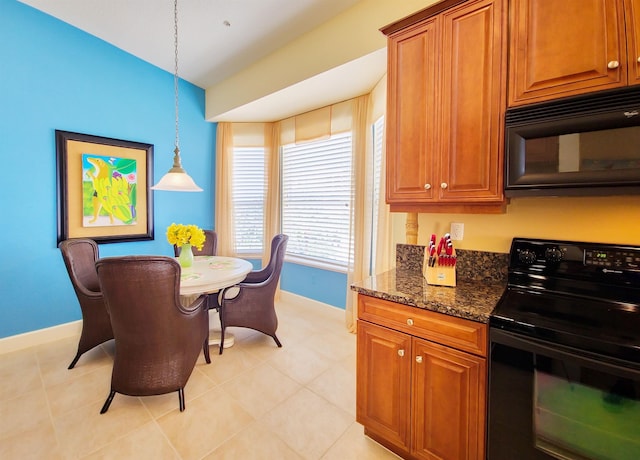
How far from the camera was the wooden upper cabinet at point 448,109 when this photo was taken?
1377 mm

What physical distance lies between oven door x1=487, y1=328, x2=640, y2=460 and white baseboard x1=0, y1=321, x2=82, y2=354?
377 cm

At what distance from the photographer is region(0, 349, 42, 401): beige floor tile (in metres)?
1.97

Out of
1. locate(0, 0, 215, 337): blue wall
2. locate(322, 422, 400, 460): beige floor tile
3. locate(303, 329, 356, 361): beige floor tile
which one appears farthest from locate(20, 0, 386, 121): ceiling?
locate(322, 422, 400, 460): beige floor tile

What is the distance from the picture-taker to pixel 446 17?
149 centimetres

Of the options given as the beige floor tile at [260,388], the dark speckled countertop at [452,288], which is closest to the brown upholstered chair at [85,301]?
the beige floor tile at [260,388]

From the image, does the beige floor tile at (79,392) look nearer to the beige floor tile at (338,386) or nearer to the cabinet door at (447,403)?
the beige floor tile at (338,386)

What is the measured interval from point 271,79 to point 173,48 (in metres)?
1.15

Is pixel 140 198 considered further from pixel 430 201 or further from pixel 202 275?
pixel 430 201

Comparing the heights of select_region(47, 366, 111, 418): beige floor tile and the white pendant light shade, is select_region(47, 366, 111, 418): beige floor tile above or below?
below

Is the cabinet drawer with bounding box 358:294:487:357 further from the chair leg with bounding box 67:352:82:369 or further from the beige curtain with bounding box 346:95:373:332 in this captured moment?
the chair leg with bounding box 67:352:82:369

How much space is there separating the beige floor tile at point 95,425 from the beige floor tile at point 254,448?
0.60m

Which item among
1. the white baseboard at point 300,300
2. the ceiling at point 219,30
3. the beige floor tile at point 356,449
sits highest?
the ceiling at point 219,30

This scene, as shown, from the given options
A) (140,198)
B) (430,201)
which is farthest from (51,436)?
(430,201)

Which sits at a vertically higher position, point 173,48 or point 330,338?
point 173,48
